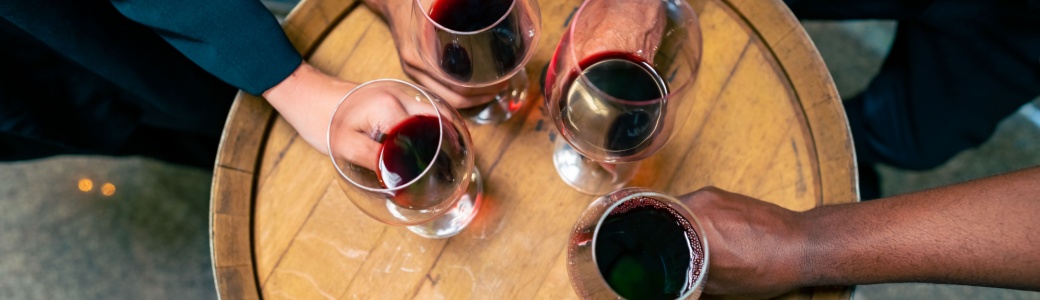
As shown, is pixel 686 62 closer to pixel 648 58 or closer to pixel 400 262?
pixel 648 58

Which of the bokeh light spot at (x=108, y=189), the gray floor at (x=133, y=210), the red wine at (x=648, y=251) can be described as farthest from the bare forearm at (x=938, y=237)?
the bokeh light spot at (x=108, y=189)

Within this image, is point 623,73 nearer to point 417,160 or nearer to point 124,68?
point 417,160

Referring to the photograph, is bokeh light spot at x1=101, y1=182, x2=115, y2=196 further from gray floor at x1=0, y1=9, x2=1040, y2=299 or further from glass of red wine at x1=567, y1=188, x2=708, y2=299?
glass of red wine at x1=567, y1=188, x2=708, y2=299

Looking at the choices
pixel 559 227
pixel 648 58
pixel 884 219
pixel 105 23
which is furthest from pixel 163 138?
pixel 884 219

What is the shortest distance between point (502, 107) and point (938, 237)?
471 millimetres

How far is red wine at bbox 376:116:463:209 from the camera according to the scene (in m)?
0.62

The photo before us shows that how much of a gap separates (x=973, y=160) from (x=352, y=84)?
1512mm

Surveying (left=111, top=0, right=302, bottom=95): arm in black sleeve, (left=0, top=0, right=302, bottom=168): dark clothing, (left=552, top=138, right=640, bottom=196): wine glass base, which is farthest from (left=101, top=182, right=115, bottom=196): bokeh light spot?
(left=552, top=138, right=640, bottom=196): wine glass base

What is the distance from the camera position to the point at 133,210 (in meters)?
1.56

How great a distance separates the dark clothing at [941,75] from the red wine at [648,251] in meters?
0.64

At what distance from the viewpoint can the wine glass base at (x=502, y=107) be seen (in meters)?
0.77

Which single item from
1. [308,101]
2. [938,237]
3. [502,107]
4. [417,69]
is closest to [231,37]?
[308,101]

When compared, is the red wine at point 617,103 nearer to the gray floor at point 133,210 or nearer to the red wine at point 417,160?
the red wine at point 417,160

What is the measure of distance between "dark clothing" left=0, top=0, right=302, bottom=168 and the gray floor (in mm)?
347
